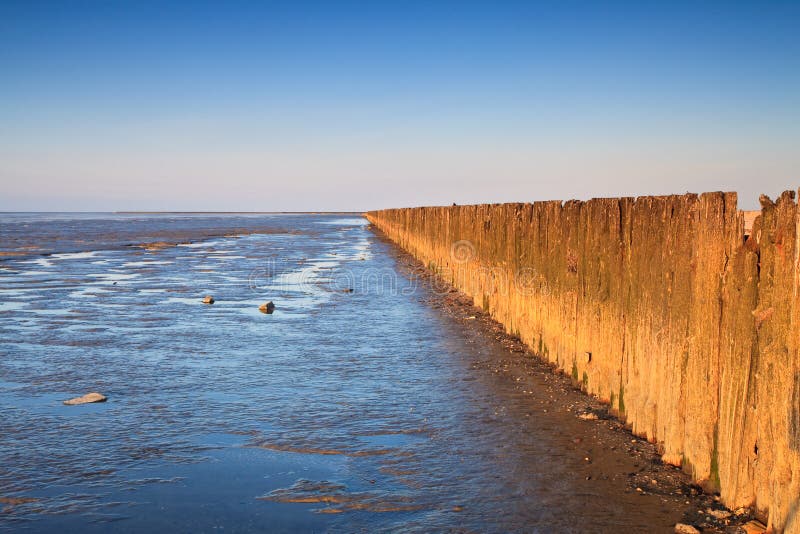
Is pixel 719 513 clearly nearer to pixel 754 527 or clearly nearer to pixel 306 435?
pixel 754 527

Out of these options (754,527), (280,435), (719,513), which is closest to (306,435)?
(280,435)

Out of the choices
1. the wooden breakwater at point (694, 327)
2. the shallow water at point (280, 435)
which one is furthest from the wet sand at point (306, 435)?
the wooden breakwater at point (694, 327)

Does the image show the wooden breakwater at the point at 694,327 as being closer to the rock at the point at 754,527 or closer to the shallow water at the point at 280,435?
the rock at the point at 754,527

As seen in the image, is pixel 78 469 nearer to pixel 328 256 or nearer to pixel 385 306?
pixel 385 306

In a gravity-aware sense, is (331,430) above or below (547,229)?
below

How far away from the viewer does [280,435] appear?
5.27 meters

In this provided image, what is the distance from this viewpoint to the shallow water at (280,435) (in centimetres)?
394

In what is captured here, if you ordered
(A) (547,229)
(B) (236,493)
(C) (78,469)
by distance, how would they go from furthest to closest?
(A) (547,229) → (C) (78,469) → (B) (236,493)

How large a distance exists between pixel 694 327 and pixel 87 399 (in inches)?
208

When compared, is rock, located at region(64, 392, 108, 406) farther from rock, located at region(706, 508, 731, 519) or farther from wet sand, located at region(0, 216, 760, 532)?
rock, located at region(706, 508, 731, 519)

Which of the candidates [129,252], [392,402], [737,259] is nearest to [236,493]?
[392,402]

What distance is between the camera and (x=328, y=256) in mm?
26828

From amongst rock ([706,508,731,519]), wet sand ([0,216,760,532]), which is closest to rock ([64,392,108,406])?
wet sand ([0,216,760,532])

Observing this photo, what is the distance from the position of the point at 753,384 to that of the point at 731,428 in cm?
35
